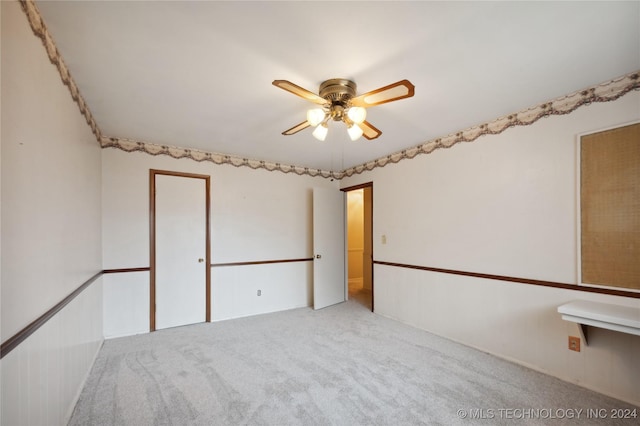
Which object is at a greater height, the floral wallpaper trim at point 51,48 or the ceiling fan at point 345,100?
the floral wallpaper trim at point 51,48

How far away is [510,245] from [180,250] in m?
3.83

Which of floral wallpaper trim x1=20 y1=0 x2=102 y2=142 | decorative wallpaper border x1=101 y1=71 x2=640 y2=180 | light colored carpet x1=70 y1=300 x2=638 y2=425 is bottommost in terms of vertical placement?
light colored carpet x1=70 y1=300 x2=638 y2=425

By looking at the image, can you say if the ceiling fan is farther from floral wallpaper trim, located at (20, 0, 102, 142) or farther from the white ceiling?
floral wallpaper trim, located at (20, 0, 102, 142)

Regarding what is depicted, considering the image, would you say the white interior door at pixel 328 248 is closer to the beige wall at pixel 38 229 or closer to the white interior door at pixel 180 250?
the white interior door at pixel 180 250

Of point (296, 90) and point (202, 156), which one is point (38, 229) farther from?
point (202, 156)

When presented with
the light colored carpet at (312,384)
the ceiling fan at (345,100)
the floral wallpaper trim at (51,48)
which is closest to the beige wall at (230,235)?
the light colored carpet at (312,384)

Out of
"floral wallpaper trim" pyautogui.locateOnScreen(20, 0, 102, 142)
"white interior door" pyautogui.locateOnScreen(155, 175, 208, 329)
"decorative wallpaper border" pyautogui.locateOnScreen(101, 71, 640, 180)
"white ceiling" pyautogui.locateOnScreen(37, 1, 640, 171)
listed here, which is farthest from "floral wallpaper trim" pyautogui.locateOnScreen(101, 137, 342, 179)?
"floral wallpaper trim" pyautogui.locateOnScreen(20, 0, 102, 142)

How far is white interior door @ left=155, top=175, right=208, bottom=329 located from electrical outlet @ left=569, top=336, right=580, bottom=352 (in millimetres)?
3934

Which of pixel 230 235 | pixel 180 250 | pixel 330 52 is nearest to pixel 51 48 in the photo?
pixel 330 52

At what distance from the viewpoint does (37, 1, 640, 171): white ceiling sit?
139 cm

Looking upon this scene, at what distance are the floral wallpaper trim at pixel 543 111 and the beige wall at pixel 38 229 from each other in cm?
345

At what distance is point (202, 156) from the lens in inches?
149

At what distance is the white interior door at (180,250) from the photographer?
11.4ft

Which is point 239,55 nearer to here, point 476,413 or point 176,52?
point 176,52
